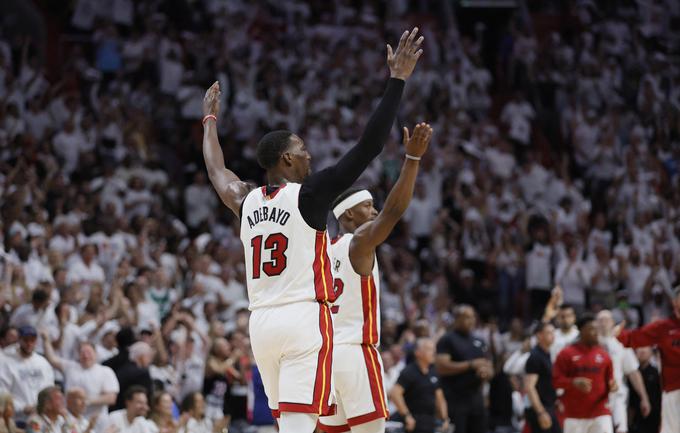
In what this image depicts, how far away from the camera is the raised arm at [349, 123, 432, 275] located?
273 inches

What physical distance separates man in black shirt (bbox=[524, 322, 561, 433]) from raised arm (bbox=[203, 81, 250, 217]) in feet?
23.2

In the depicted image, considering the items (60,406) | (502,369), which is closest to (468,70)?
(502,369)

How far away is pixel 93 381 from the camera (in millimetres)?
13172

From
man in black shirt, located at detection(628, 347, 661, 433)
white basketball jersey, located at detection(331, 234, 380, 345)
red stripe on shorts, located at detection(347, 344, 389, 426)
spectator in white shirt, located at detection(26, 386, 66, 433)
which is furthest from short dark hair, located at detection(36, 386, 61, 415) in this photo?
man in black shirt, located at detection(628, 347, 661, 433)

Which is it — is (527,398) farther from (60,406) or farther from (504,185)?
(504,185)

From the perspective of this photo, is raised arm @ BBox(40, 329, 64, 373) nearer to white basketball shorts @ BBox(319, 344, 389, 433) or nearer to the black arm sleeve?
white basketball shorts @ BBox(319, 344, 389, 433)

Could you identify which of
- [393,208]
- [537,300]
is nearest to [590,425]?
[393,208]

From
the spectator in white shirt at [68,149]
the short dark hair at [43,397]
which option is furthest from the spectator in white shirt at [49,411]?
the spectator in white shirt at [68,149]

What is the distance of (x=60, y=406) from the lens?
11.6m

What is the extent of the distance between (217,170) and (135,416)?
17.3 feet

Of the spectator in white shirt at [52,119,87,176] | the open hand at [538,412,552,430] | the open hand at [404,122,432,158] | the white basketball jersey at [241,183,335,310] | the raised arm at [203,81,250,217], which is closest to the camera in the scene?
the white basketball jersey at [241,183,335,310]

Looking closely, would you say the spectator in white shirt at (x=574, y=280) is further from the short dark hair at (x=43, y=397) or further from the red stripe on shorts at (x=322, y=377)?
the red stripe on shorts at (x=322, y=377)

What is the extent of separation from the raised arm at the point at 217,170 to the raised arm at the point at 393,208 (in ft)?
2.86

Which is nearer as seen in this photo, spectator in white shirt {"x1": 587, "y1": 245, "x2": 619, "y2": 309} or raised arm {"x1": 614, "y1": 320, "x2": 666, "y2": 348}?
raised arm {"x1": 614, "y1": 320, "x2": 666, "y2": 348}
